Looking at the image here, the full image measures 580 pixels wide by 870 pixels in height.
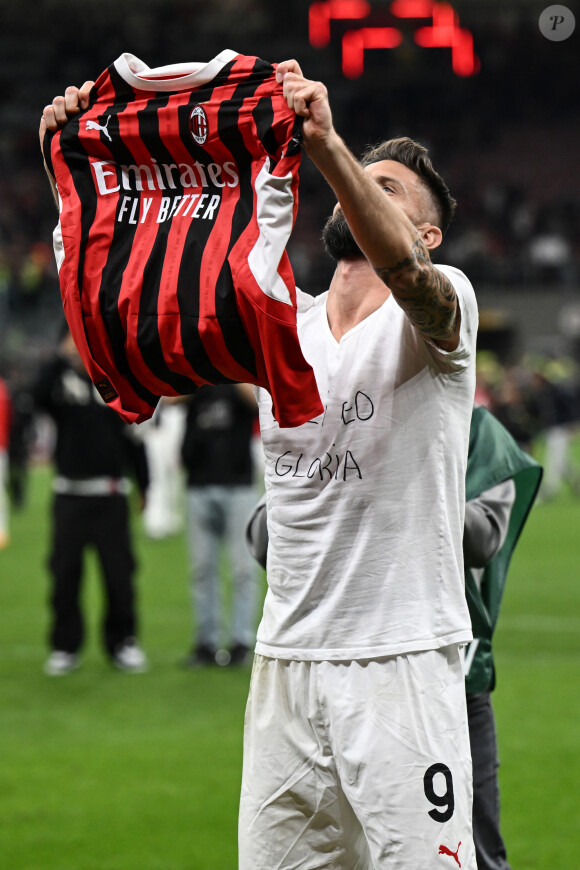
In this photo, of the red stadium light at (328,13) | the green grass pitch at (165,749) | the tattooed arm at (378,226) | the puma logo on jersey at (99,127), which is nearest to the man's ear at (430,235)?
the tattooed arm at (378,226)

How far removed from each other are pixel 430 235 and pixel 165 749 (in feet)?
14.8

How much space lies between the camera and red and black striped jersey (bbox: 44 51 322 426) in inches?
98.0

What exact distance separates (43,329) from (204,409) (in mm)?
22024

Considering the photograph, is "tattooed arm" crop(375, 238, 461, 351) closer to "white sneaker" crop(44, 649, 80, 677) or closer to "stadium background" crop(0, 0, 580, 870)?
"stadium background" crop(0, 0, 580, 870)

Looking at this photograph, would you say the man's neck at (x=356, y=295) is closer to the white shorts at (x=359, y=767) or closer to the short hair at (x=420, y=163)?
the short hair at (x=420, y=163)

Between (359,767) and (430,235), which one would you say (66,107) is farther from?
(359,767)

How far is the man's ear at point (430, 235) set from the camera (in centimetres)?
278

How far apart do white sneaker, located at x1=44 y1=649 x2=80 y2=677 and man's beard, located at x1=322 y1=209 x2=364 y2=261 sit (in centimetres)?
607

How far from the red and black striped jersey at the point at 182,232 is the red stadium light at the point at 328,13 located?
687 inches

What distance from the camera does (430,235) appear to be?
2799 mm

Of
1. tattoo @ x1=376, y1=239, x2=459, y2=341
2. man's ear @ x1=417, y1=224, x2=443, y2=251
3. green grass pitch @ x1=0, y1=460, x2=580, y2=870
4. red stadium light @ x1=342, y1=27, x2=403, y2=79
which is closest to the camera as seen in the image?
tattoo @ x1=376, y1=239, x2=459, y2=341

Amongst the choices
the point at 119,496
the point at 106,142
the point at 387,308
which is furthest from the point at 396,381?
the point at 119,496

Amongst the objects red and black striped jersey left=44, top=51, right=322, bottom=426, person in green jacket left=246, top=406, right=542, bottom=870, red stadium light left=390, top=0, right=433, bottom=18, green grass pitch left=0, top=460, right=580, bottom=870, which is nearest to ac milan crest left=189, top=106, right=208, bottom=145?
red and black striped jersey left=44, top=51, right=322, bottom=426

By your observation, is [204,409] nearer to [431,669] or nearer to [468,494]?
[468,494]
